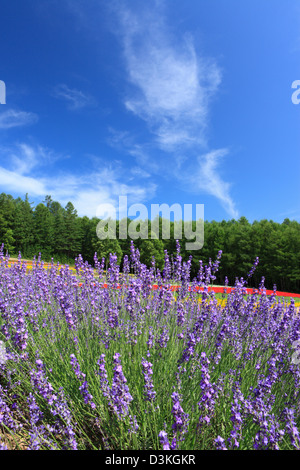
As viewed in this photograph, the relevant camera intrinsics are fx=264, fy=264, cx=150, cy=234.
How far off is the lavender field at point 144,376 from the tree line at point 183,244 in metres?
16.7

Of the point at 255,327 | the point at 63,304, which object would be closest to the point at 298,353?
the point at 255,327

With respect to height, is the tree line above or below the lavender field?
above

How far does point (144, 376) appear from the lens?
7.00 feet

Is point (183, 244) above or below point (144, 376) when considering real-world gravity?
above

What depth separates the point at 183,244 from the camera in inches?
1422

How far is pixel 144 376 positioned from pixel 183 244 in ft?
113

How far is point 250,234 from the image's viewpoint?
107 ft

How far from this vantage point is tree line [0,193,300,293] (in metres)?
29.1

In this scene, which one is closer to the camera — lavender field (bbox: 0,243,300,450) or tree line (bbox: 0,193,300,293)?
lavender field (bbox: 0,243,300,450)

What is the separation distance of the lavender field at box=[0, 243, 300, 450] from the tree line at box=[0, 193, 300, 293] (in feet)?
54.8

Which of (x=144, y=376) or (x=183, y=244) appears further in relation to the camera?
(x=183, y=244)

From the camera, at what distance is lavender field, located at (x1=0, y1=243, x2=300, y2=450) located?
1823 millimetres
